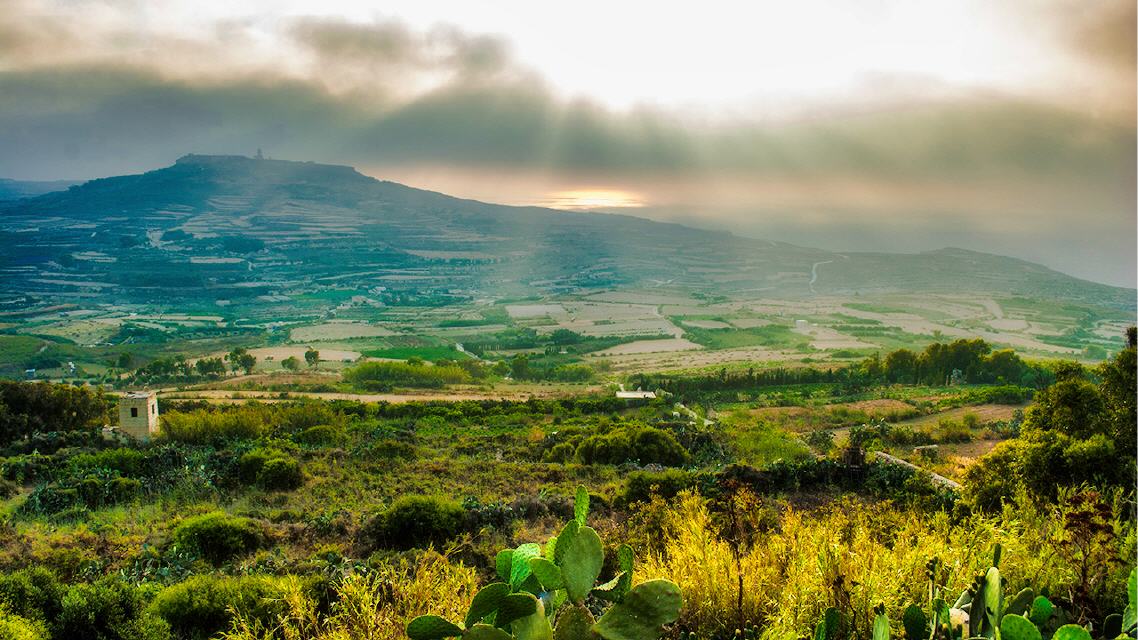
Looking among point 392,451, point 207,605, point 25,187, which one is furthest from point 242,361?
point 25,187

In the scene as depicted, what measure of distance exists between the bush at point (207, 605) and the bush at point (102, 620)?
171 mm

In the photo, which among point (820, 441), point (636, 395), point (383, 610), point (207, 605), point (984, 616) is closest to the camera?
point (984, 616)

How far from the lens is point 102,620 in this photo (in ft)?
10.8

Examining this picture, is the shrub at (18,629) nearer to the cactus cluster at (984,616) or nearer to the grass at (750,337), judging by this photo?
the cactus cluster at (984,616)

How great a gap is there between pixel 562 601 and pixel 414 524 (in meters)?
4.70

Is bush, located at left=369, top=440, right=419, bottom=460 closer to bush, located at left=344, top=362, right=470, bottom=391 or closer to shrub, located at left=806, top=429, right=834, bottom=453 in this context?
shrub, located at left=806, top=429, right=834, bottom=453

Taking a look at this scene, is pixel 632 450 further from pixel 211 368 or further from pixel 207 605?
pixel 211 368

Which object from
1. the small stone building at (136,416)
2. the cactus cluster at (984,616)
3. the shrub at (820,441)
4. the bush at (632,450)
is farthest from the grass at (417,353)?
the cactus cluster at (984,616)

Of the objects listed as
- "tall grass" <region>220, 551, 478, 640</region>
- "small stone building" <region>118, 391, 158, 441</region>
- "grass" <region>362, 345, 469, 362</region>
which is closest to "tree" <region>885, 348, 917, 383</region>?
"grass" <region>362, 345, 469, 362</region>

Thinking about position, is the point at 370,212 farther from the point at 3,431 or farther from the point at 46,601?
the point at 46,601

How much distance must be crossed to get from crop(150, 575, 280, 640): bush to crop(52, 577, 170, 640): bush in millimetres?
171

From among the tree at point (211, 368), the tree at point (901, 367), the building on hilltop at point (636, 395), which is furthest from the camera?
the tree at point (211, 368)

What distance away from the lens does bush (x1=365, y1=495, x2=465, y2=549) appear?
5.74m

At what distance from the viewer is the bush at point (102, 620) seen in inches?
128
